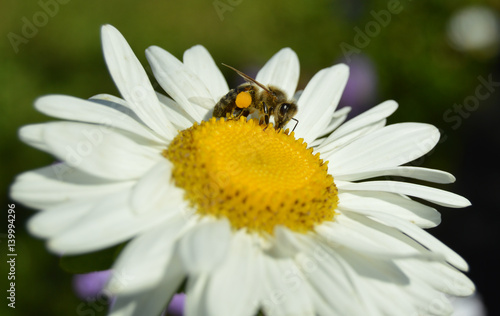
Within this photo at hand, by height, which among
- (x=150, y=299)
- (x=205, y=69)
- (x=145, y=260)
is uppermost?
(x=205, y=69)

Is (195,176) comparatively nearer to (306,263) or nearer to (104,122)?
(104,122)

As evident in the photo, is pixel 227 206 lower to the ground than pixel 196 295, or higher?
higher

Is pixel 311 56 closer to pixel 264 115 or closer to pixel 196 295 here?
pixel 264 115

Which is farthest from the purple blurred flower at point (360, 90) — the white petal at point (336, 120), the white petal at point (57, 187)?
the white petal at point (57, 187)

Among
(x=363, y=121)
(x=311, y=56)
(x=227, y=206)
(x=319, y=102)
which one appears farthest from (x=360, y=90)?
(x=227, y=206)

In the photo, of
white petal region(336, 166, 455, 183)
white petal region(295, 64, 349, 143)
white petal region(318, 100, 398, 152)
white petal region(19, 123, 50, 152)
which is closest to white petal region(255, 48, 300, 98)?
white petal region(295, 64, 349, 143)

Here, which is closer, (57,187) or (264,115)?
(57,187)

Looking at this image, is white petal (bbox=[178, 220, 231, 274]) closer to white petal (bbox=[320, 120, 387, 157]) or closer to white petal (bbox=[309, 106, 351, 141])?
white petal (bbox=[320, 120, 387, 157])
